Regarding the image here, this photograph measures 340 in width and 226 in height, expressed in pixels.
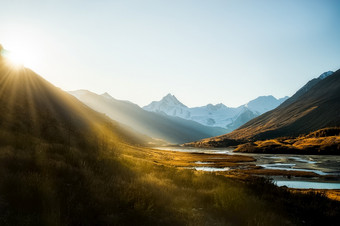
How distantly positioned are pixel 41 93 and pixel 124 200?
7676cm

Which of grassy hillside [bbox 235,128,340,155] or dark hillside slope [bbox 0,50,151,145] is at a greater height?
dark hillside slope [bbox 0,50,151,145]

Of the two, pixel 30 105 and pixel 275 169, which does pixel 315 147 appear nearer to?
pixel 275 169

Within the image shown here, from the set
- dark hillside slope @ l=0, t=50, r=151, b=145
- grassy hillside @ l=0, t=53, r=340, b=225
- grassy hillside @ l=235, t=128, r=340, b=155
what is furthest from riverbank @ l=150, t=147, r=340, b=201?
grassy hillside @ l=235, t=128, r=340, b=155

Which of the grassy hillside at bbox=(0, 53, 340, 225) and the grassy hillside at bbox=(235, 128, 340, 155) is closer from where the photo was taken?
the grassy hillside at bbox=(0, 53, 340, 225)

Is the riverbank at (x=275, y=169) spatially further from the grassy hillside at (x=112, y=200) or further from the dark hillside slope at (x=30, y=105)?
the dark hillside slope at (x=30, y=105)

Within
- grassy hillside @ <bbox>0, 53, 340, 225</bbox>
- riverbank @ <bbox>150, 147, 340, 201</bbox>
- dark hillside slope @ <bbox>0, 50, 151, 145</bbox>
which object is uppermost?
dark hillside slope @ <bbox>0, 50, 151, 145</bbox>

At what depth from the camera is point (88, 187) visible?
10328 millimetres

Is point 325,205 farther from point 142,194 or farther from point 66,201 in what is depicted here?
point 66,201

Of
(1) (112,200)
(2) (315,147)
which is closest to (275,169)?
(1) (112,200)

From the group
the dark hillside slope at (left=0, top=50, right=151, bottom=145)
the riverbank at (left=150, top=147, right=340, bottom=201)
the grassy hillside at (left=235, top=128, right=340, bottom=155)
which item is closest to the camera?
the riverbank at (left=150, top=147, right=340, bottom=201)

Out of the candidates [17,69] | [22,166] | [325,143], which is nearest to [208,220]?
Answer: [22,166]

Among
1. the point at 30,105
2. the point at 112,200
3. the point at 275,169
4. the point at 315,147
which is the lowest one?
the point at 275,169

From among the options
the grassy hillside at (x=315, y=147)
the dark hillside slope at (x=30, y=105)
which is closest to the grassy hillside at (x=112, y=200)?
the dark hillside slope at (x=30, y=105)

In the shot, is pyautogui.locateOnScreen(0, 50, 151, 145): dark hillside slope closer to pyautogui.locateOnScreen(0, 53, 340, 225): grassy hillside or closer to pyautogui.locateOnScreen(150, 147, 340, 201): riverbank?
pyautogui.locateOnScreen(150, 147, 340, 201): riverbank
